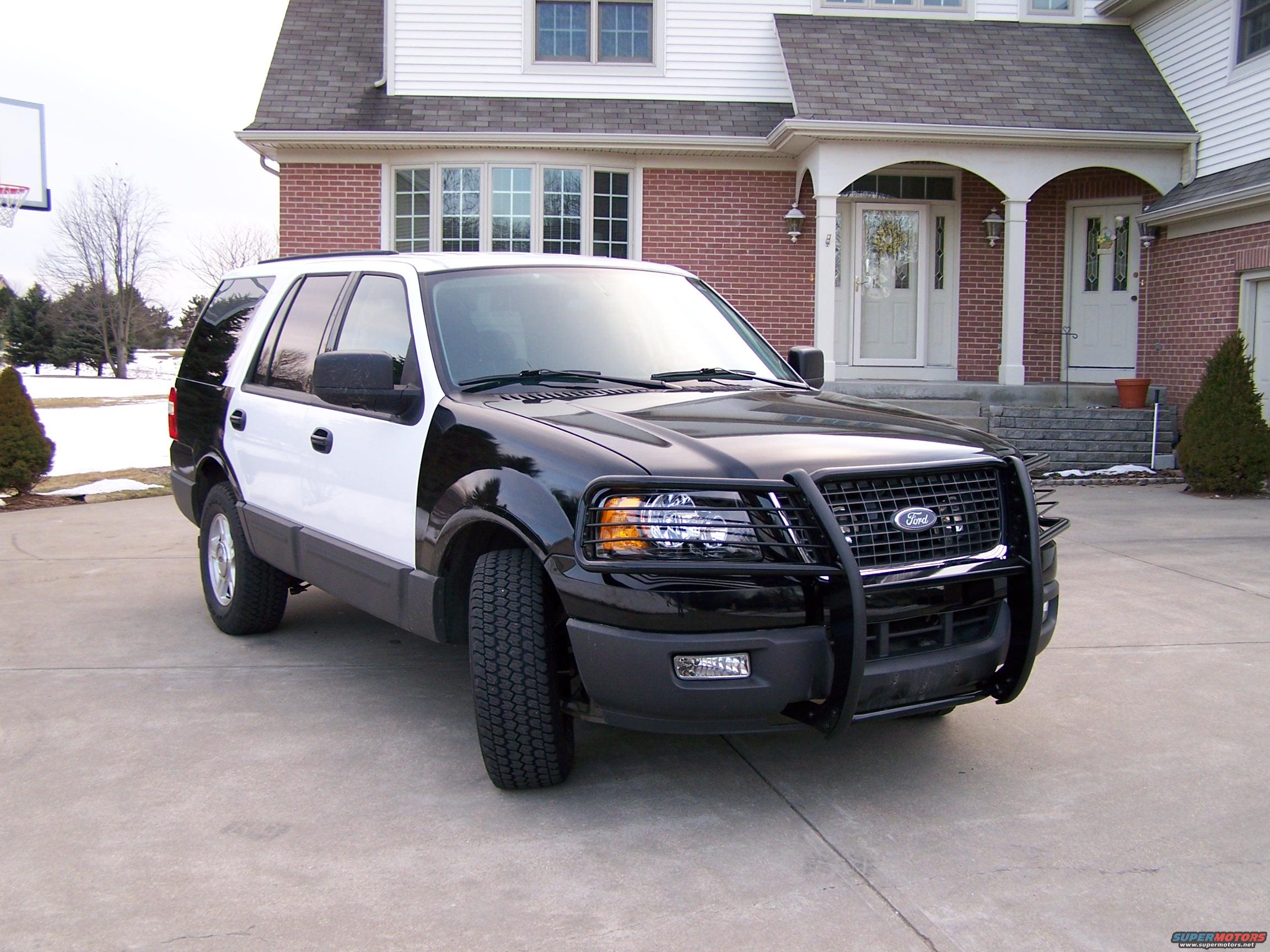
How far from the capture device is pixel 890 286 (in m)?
15.5

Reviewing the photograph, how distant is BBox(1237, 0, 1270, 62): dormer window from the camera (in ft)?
41.7

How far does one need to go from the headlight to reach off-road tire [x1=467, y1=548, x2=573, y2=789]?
0.44 metres

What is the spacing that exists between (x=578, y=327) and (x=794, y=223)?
10.7 metres

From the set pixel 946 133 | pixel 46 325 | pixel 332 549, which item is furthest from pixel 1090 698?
pixel 46 325

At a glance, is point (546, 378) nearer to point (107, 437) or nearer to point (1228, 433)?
point (1228, 433)

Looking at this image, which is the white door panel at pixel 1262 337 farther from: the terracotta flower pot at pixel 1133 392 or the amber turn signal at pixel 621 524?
the amber turn signal at pixel 621 524

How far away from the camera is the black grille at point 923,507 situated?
133 inches

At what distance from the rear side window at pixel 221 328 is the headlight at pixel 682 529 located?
3257 mm

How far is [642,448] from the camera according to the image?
344 cm

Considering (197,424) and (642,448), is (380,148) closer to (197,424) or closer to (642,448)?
(197,424)

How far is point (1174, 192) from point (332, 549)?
1274 cm

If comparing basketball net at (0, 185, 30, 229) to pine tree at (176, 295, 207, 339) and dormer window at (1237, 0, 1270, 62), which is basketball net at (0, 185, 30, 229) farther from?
pine tree at (176, 295, 207, 339)

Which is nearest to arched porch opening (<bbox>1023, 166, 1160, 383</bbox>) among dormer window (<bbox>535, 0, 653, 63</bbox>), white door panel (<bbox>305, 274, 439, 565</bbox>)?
dormer window (<bbox>535, 0, 653, 63</bbox>)

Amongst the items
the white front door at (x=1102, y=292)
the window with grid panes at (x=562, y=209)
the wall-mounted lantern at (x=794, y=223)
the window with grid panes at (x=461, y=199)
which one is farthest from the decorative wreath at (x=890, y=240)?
the window with grid panes at (x=461, y=199)
